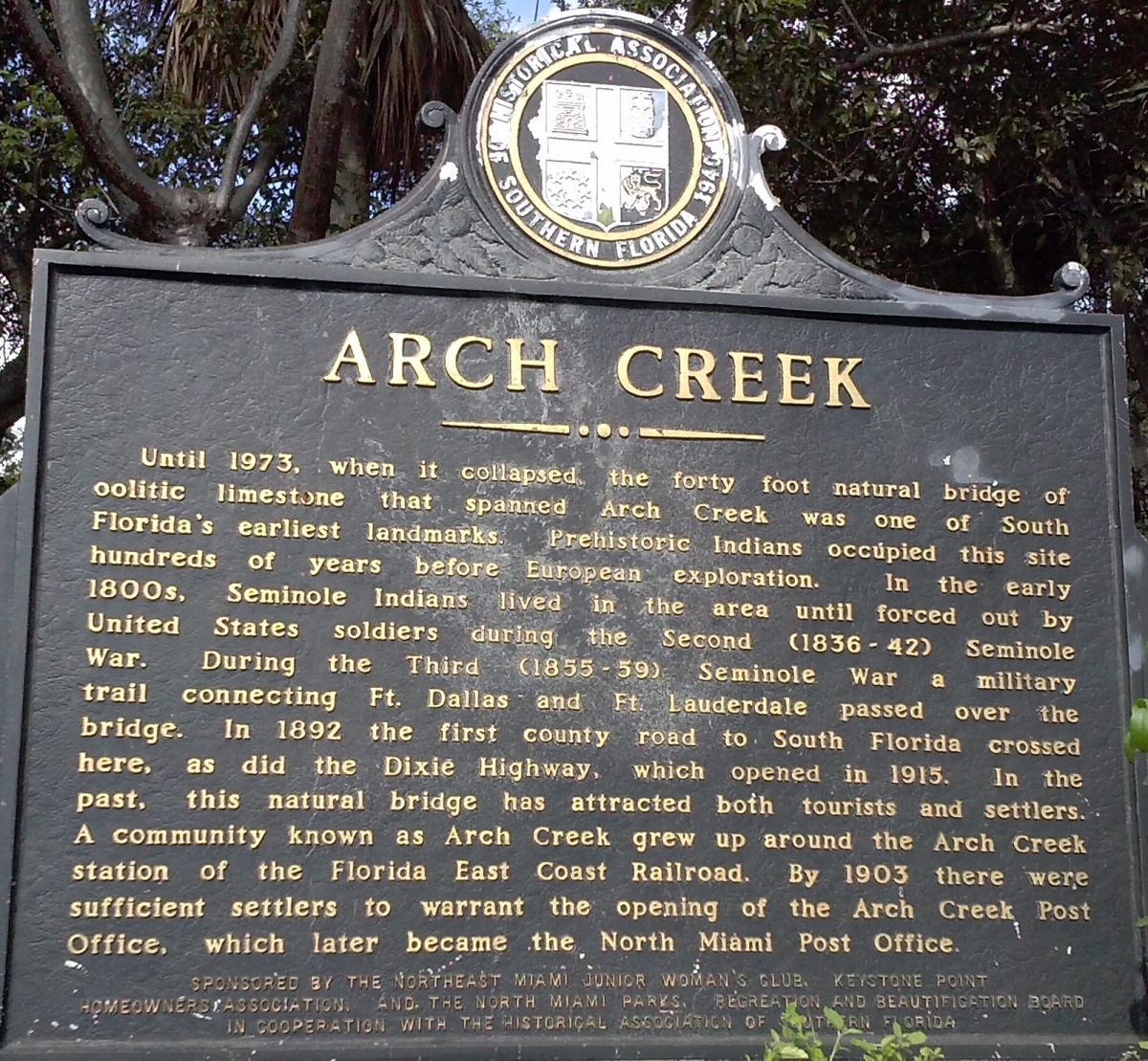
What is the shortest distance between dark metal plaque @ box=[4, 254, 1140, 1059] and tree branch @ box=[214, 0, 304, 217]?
3.42 meters

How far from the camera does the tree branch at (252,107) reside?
9484 mm

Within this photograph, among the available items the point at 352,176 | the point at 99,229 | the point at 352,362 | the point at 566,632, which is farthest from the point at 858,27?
the point at 566,632

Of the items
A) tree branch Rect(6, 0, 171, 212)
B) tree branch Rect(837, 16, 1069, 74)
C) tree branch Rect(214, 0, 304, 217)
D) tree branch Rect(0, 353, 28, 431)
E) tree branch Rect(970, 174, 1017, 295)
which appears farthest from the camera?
tree branch Rect(0, 353, 28, 431)

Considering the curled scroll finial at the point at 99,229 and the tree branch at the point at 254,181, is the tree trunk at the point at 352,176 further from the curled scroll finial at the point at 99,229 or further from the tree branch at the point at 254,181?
the curled scroll finial at the point at 99,229

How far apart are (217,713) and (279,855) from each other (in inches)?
24.9

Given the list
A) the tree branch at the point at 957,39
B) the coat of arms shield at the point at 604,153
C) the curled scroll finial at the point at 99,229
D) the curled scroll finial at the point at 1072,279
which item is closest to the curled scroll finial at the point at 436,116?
the coat of arms shield at the point at 604,153

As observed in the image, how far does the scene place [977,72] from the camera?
452 inches

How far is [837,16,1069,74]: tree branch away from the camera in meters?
11.3

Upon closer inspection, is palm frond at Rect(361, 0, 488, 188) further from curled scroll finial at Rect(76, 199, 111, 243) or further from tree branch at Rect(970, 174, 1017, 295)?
curled scroll finial at Rect(76, 199, 111, 243)

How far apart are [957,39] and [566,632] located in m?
7.44

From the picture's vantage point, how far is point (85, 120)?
362 inches

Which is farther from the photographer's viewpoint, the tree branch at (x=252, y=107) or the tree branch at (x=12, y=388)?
the tree branch at (x=12, y=388)

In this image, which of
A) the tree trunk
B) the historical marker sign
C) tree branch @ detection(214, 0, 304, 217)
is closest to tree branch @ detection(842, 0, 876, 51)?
the tree trunk

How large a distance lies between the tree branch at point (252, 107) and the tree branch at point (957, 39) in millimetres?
4310
